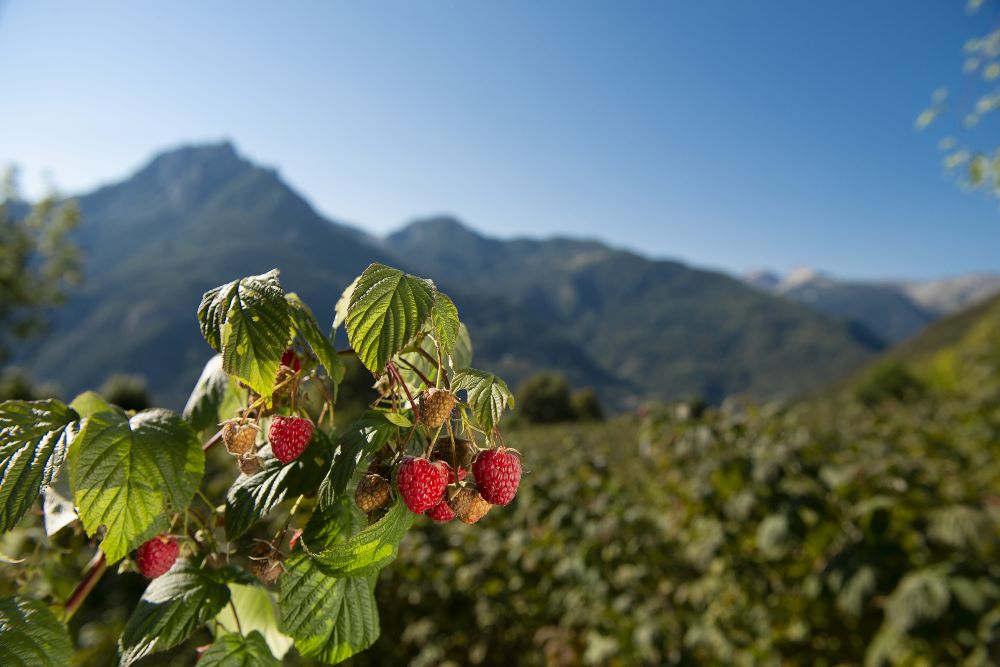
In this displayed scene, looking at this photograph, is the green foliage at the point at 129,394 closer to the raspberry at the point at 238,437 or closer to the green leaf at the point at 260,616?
the green leaf at the point at 260,616

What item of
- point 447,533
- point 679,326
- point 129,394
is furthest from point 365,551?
point 679,326

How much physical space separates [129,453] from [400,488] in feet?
1.02

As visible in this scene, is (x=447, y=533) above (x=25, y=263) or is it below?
above

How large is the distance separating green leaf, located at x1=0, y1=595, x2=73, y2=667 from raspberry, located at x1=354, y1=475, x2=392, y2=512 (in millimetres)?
354

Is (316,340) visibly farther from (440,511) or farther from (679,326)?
(679,326)

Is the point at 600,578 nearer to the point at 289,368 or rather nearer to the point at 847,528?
the point at 847,528

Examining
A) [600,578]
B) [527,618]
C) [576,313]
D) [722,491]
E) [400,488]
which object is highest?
[400,488]

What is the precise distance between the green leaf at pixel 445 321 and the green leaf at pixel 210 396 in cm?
45

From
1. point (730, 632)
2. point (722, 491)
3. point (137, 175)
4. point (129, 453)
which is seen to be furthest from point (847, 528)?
point (137, 175)

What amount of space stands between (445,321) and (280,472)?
31 centimetres

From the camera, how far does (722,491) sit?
10.3ft

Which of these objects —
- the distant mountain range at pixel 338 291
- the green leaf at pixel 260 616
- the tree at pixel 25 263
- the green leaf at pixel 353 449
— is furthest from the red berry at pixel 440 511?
the distant mountain range at pixel 338 291

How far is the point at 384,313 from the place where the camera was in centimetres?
59

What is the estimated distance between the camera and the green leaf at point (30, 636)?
56 cm
